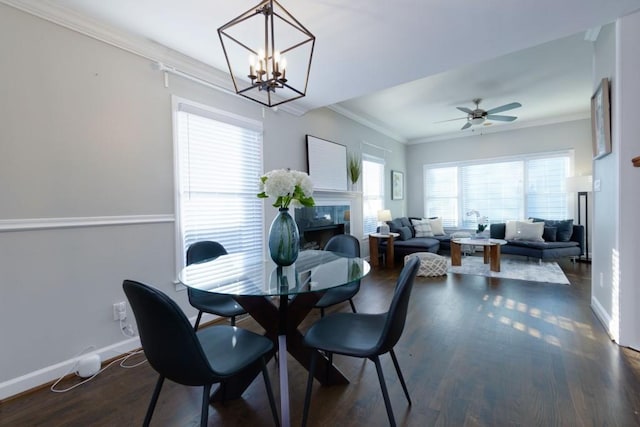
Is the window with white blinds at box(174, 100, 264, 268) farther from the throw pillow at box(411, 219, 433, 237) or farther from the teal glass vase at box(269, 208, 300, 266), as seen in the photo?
the throw pillow at box(411, 219, 433, 237)

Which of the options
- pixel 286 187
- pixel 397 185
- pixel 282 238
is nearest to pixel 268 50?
pixel 286 187

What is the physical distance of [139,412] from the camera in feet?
5.37

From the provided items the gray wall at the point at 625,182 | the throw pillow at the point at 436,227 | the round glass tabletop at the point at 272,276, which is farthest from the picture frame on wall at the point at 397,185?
the round glass tabletop at the point at 272,276

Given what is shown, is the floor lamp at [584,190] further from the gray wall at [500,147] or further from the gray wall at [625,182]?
the gray wall at [625,182]

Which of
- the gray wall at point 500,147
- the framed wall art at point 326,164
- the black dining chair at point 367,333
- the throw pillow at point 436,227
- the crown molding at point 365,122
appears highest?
the crown molding at point 365,122

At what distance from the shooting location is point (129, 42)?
230 centimetres

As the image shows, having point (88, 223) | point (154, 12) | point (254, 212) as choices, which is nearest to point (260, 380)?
point (88, 223)

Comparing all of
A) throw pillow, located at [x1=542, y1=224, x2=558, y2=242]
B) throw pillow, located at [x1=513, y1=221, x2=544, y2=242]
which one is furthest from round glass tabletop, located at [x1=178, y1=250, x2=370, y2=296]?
throw pillow, located at [x1=542, y1=224, x2=558, y2=242]

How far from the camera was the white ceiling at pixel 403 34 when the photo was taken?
202 cm

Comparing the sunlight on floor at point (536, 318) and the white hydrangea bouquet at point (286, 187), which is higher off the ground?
the white hydrangea bouquet at point (286, 187)

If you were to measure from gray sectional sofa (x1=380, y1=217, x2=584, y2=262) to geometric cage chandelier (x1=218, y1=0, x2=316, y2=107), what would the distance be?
3.54m

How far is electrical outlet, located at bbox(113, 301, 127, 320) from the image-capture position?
2.25 metres

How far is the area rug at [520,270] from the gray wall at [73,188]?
4.36 m

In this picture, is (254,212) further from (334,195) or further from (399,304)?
(399,304)
